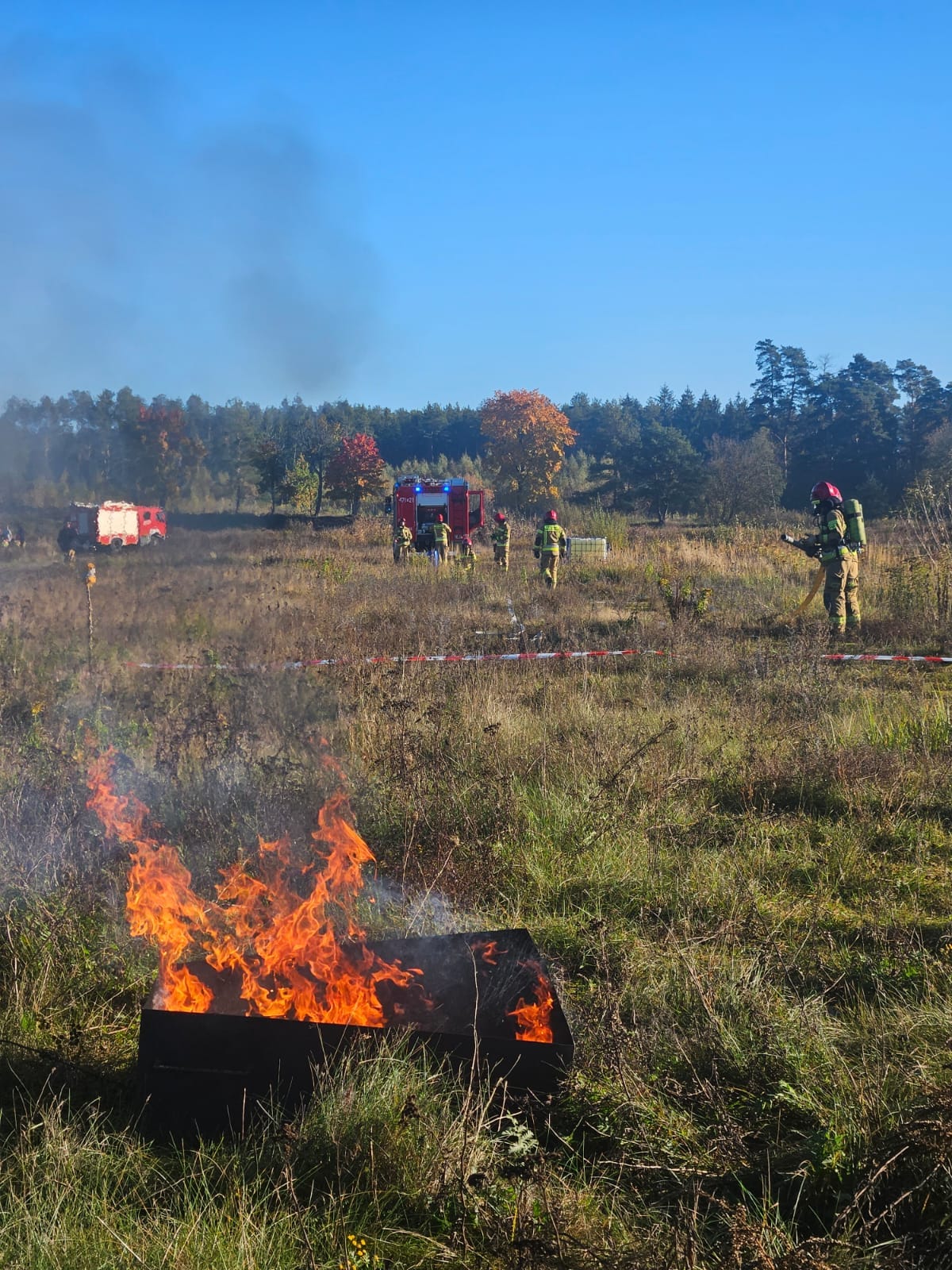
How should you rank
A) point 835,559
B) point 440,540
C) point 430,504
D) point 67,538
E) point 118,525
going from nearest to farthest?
point 835,559
point 440,540
point 67,538
point 430,504
point 118,525

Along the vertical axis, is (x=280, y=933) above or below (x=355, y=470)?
below

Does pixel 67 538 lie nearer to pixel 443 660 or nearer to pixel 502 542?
pixel 502 542

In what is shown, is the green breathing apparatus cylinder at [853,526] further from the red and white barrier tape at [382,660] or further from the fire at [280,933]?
the fire at [280,933]

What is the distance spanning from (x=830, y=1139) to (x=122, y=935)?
2.79 m

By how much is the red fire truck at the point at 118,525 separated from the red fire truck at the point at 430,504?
285 inches

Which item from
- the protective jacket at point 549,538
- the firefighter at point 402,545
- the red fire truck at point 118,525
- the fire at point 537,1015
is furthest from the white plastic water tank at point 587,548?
the fire at point 537,1015

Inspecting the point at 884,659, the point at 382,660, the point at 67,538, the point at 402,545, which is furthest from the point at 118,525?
the point at 884,659

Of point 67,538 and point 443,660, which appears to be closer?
point 443,660

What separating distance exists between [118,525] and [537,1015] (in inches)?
1192

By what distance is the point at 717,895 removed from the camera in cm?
422

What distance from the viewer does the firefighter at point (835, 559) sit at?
10.4m

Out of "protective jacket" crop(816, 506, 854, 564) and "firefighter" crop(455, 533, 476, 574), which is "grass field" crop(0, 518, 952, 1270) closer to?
"protective jacket" crop(816, 506, 854, 564)

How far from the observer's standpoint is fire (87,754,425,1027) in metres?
3.09

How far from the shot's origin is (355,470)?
5178 cm
